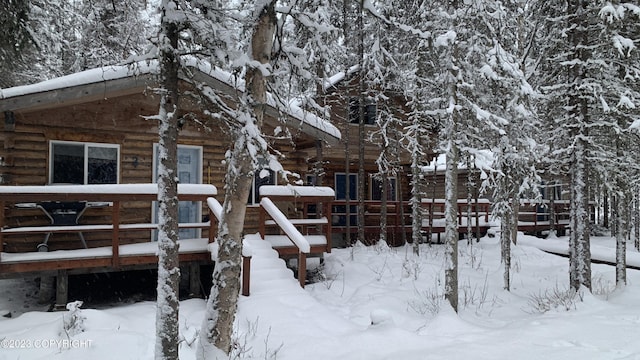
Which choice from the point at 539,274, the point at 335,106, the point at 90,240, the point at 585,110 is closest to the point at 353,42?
the point at 335,106

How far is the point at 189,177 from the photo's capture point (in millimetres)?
11594

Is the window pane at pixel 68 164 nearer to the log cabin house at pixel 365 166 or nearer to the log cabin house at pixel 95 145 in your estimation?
the log cabin house at pixel 95 145

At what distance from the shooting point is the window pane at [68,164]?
987cm

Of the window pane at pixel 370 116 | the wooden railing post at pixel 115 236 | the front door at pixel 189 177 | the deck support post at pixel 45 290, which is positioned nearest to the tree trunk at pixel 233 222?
the wooden railing post at pixel 115 236

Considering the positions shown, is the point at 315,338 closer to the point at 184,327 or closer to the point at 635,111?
the point at 184,327

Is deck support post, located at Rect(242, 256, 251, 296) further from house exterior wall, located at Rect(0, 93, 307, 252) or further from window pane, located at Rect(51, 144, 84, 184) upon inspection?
window pane, located at Rect(51, 144, 84, 184)

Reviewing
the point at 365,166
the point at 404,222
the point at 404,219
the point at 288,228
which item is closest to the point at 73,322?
the point at 288,228

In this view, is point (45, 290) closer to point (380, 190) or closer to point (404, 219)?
point (404, 219)

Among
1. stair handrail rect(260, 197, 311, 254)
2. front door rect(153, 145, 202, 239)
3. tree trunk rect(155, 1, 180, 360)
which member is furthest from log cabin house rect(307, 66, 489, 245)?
tree trunk rect(155, 1, 180, 360)

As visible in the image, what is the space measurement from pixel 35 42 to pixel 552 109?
11.9 metres

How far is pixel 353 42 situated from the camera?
1775 cm

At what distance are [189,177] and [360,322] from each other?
630 centimetres

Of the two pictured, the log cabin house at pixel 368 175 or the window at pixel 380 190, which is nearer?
the log cabin house at pixel 368 175

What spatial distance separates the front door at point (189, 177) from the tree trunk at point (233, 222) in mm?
6825
